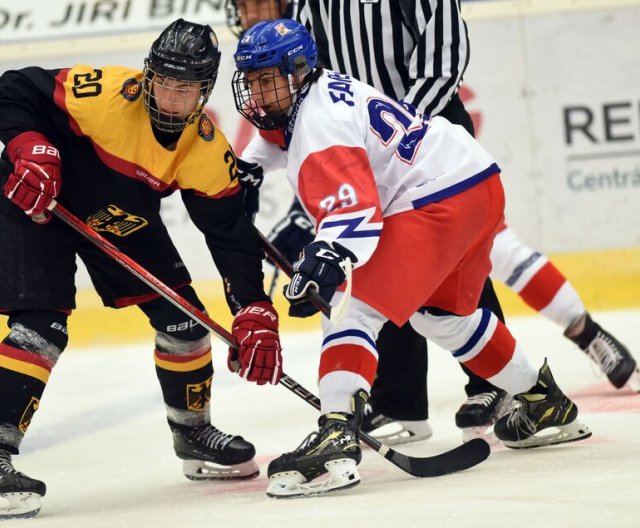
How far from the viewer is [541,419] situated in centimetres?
276

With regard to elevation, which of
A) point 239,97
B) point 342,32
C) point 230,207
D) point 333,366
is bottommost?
point 333,366

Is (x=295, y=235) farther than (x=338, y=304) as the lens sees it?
Yes

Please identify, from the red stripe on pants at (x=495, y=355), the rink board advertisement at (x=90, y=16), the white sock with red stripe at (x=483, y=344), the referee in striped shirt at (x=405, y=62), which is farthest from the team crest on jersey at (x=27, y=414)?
the rink board advertisement at (x=90, y=16)

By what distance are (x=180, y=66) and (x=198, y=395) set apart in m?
0.77

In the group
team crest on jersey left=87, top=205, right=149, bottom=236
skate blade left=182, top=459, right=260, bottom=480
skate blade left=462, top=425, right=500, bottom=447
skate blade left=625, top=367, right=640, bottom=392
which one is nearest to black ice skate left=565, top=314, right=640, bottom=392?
skate blade left=625, top=367, right=640, bottom=392

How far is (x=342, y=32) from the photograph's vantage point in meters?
3.20

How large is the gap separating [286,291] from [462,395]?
1.53m

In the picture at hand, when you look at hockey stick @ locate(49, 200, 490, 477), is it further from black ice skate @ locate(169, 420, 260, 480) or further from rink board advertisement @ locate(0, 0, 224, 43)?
rink board advertisement @ locate(0, 0, 224, 43)

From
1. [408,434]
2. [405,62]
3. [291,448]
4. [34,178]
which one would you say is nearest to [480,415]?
[408,434]

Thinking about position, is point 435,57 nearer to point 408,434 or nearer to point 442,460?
point 408,434

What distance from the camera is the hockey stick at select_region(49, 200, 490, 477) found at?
2449 millimetres

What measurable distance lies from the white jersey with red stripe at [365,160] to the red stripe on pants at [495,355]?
1.18 ft

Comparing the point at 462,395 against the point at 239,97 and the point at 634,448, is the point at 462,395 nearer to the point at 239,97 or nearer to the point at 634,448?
the point at 634,448

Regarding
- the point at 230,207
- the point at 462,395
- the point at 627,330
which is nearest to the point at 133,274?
the point at 230,207
